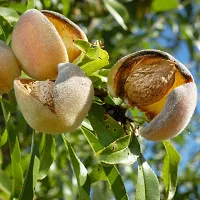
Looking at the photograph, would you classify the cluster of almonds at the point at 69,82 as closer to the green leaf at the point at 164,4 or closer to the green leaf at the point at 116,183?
the green leaf at the point at 116,183

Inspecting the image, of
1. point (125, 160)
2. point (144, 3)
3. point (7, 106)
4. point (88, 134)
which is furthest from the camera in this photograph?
point (144, 3)

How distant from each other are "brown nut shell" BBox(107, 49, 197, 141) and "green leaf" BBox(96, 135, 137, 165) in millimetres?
63

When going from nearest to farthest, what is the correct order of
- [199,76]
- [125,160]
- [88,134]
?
[125,160], [88,134], [199,76]

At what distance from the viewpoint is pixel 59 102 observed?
881mm

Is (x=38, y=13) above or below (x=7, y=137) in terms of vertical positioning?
above

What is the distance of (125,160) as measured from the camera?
101 centimetres

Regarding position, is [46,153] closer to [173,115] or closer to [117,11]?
[173,115]

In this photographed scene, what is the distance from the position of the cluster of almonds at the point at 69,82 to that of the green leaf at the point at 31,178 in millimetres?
217

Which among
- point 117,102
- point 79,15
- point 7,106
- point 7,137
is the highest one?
point 117,102

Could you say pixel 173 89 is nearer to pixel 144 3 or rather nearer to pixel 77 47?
pixel 77 47

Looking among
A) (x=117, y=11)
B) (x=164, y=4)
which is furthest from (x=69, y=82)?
(x=164, y=4)

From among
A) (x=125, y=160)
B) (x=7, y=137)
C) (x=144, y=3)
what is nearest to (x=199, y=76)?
(x=144, y=3)

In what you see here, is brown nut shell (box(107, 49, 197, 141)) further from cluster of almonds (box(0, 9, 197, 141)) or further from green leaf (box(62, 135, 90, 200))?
green leaf (box(62, 135, 90, 200))

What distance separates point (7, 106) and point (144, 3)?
4.15ft
